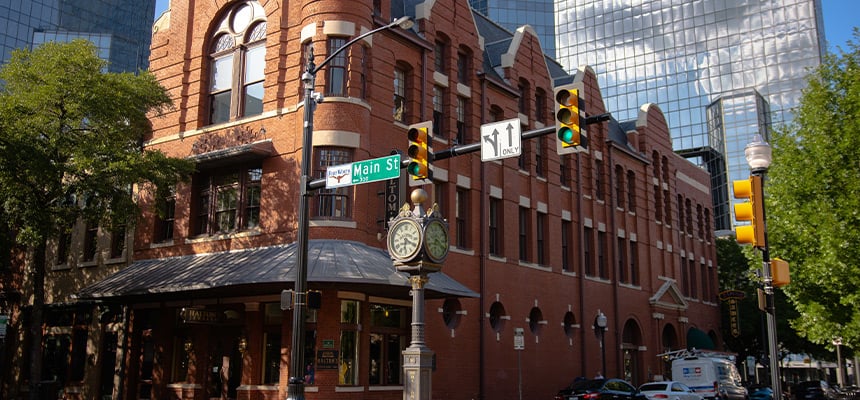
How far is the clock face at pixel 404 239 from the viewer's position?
1434 centimetres

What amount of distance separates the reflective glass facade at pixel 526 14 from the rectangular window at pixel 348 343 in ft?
303

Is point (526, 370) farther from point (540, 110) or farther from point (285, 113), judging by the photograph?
point (285, 113)

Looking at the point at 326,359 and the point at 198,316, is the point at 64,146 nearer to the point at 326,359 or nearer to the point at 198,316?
the point at 198,316

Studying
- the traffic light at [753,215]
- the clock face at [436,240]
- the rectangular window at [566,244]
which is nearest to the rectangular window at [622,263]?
the rectangular window at [566,244]

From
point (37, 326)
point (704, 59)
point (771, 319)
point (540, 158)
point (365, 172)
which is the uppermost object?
point (704, 59)

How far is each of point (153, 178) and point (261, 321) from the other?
5.42 metres

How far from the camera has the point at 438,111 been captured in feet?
96.0

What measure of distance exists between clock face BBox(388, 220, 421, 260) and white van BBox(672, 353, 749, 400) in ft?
75.4

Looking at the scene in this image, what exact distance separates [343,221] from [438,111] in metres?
7.44

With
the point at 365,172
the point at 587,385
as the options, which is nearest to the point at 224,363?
the point at 365,172

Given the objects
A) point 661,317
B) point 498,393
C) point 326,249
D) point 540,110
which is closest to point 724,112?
point 661,317

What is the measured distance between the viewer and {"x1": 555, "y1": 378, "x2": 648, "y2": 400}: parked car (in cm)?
2691

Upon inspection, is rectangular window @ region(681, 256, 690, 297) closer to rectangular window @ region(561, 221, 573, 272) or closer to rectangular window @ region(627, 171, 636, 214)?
rectangular window @ region(627, 171, 636, 214)

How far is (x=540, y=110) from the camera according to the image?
35781 millimetres
